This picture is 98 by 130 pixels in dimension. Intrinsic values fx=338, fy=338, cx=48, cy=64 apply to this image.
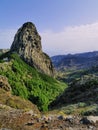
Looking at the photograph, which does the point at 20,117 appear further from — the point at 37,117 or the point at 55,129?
the point at 55,129

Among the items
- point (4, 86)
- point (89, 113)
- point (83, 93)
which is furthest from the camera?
point (83, 93)

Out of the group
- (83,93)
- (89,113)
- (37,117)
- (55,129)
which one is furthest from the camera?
(83,93)

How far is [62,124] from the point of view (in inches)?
963

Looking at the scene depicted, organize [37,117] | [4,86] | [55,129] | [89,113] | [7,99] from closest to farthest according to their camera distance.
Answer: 1. [55,129]
2. [37,117]
3. [89,113]
4. [7,99]
5. [4,86]

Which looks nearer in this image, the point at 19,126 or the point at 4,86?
the point at 19,126

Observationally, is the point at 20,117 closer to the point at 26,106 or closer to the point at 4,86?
the point at 26,106

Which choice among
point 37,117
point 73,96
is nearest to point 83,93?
point 73,96

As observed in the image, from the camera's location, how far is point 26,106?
40469 mm

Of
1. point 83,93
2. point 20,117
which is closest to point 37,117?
point 20,117

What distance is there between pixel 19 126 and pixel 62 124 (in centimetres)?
310

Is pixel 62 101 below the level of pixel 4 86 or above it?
below

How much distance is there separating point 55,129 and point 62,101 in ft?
127

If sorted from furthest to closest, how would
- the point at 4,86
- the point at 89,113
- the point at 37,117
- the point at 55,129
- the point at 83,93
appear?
1. the point at 83,93
2. the point at 4,86
3. the point at 89,113
4. the point at 37,117
5. the point at 55,129

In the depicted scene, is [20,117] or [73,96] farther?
[73,96]
